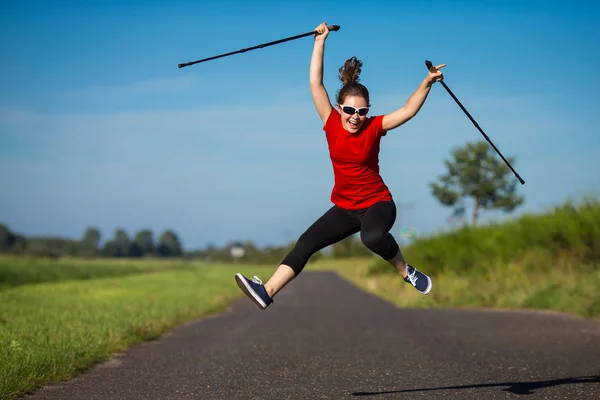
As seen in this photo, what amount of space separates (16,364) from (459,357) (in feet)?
18.3

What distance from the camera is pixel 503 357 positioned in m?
10.3

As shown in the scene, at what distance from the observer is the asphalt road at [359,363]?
742cm

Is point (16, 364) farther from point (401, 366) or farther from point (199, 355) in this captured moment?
point (401, 366)

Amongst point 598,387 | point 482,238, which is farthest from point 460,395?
point 482,238

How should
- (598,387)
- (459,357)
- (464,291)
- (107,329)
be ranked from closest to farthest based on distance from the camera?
(598,387) → (459,357) → (107,329) → (464,291)

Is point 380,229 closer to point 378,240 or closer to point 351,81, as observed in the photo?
point 378,240

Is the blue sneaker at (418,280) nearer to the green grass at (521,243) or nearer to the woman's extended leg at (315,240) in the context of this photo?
the woman's extended leg at (315,240)

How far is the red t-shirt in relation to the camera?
260 inches

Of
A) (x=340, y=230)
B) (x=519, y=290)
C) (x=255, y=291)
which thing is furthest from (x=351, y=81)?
(x=519, y=290)

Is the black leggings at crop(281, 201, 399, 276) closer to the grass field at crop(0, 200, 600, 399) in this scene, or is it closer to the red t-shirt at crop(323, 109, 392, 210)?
the red t-shirt at crop(323, 109, 392, 210)

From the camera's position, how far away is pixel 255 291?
21.5 feet

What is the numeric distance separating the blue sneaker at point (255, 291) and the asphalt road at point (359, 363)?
1.07 meters

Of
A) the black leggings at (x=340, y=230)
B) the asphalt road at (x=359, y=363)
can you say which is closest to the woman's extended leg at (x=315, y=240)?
the black leggings at (x=340, y=230)

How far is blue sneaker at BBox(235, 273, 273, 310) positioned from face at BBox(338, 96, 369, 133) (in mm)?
1561
